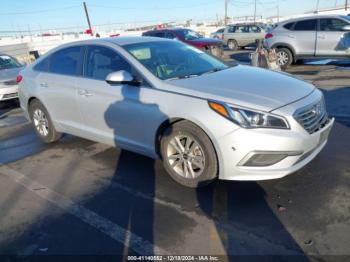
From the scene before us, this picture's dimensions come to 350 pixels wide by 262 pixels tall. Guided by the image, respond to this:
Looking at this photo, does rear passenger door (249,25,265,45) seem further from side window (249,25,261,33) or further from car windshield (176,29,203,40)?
car windshield (176,29,203,40)

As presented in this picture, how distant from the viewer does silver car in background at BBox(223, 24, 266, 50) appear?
2306 centimetres

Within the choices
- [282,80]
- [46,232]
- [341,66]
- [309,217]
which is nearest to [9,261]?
[46,232]

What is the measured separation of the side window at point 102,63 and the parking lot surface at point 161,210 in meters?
1.23

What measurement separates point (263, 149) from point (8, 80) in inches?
341

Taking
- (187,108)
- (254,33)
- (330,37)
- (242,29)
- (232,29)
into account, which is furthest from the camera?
(232,29)

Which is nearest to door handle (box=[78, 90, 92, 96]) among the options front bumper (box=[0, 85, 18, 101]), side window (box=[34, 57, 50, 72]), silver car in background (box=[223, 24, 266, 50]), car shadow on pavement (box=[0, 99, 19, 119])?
side window (box=[34, 57, 50, 72])

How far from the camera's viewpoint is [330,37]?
38.6 feet

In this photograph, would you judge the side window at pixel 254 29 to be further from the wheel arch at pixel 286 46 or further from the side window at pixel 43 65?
the side window at pixel 43 65

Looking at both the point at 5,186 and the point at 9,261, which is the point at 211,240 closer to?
the point at 9,261

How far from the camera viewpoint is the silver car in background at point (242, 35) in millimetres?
23062

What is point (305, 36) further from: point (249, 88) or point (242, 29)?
point (242, 29)

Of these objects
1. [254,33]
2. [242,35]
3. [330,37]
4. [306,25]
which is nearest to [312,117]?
[330,37]

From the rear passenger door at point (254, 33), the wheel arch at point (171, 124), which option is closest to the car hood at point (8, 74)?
the wheel arch at point (171, 124)

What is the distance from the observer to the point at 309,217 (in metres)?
3.24
